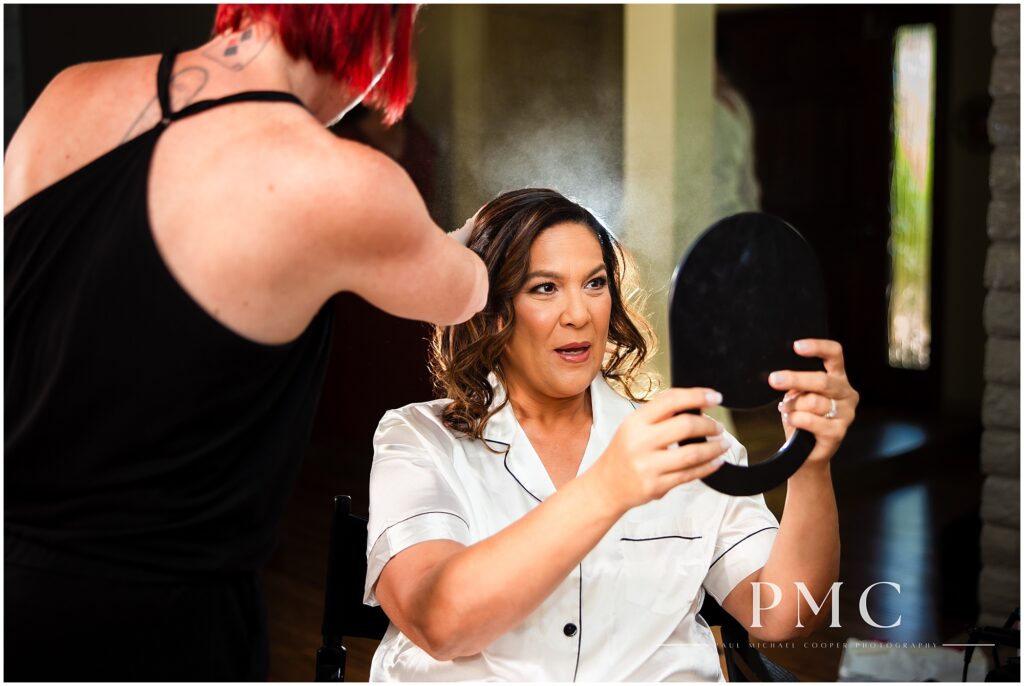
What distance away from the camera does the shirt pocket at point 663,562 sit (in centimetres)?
151

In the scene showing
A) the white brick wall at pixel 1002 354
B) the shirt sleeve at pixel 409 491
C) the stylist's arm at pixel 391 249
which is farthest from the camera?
the white brick wall at pixel 1002 354

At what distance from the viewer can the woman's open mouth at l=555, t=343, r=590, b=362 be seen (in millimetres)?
1506

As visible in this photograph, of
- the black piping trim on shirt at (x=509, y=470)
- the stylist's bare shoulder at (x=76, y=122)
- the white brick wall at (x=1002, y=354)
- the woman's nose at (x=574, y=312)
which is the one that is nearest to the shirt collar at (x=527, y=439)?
the black piping trim on shirt at (x=509, y=470)

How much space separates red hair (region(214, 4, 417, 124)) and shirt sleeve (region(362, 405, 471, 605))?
51cm

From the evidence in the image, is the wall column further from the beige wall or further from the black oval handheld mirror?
the black oval handheld mirror

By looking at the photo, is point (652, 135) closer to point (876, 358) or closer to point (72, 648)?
point (72, 648)

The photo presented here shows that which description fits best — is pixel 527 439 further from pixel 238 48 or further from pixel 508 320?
pixel 238 48

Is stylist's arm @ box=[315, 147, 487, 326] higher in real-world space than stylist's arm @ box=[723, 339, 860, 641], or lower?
higher

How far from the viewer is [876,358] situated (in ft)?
11.7

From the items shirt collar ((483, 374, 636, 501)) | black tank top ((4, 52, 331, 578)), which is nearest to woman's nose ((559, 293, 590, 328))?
shirt collar ((483, 374, 636, 501))

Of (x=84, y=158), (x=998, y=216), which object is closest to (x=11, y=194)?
(x=84, y=158)

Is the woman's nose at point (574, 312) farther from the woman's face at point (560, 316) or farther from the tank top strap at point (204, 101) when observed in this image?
the tank top strap at point (204, 101)

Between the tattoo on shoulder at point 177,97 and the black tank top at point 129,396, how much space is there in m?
0.01

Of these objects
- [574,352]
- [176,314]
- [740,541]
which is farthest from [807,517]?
Result: [176,314]
